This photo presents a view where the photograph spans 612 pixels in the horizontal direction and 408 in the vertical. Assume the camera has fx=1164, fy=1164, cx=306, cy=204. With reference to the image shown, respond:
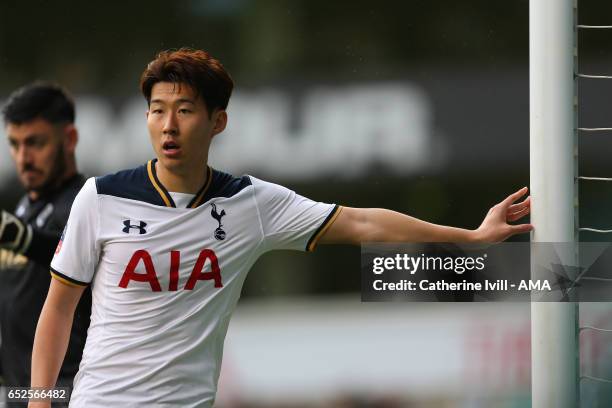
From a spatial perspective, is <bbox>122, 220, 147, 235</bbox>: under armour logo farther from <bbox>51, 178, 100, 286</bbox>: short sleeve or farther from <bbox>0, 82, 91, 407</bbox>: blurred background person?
<bbox>0, 82, 91, 407</bbox>: blurred background person

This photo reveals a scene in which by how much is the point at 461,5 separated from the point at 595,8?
2.08m

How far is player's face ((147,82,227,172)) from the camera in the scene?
11.2 ft

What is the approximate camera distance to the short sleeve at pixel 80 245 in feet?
11.3

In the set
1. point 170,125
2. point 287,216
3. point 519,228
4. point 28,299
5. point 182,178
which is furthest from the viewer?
point 28,299

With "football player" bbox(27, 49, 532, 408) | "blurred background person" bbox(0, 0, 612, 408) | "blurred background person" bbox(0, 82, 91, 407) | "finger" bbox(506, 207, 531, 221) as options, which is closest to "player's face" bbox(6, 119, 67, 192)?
"blurred background person" bbox(0, 82, 91, 407)

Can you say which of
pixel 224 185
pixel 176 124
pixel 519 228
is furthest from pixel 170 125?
pixel 519 228

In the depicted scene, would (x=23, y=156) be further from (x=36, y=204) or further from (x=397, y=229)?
(x=397, y=229)

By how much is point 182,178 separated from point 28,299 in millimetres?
1367

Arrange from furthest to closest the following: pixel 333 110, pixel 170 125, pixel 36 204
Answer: pixel 333 110 < pixel 36 204 < pixel 170 125

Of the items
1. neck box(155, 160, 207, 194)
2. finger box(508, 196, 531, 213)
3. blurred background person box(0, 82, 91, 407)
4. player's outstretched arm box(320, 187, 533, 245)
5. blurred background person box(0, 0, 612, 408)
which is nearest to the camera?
neck box(155, 160, 207, 194)

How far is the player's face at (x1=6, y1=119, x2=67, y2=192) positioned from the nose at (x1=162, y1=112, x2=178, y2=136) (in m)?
1.51

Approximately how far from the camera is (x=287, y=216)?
3.63m

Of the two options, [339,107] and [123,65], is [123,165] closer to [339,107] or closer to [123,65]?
[123,65]

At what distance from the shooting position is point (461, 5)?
570 inches
